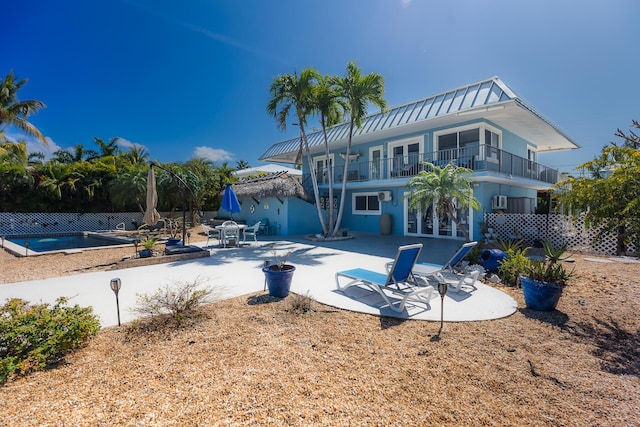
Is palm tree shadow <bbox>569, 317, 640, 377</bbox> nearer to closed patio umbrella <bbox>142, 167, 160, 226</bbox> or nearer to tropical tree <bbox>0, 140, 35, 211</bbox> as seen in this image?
closed patio umbrella <bbox>142, 167, 160, 226</bbox>

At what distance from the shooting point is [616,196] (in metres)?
4.00

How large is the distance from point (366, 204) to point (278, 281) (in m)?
12.6

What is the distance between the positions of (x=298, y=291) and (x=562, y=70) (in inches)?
623

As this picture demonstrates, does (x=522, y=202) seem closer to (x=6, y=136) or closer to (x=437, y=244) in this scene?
(x=437, y=244)

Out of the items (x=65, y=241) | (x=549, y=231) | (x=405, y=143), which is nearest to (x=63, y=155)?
(x=65, y=241)

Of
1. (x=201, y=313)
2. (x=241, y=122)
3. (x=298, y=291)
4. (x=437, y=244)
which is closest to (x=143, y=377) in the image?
(x=201, y=313)

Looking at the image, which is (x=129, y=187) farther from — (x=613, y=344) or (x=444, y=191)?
(x=613, y=344)

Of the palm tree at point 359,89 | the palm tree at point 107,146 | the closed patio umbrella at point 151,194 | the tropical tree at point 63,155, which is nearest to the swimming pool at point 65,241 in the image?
the closed patio umbrella at point 151,194

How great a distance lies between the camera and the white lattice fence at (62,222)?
655 inches

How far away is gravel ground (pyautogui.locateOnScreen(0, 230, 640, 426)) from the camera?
220 cm

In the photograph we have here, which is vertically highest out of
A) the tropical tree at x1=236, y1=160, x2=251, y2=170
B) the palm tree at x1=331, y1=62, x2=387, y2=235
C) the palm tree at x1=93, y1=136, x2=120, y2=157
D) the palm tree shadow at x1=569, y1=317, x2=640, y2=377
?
the tropical tree at x1=236, y1=160, x2=251, y2=170

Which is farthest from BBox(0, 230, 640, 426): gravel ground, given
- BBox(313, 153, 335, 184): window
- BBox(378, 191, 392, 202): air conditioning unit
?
BBox(313, 153, 335, 184): window

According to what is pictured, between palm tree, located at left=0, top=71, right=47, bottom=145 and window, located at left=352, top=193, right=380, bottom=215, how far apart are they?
70.6 ft

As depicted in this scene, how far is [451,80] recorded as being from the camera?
14.4 metres
